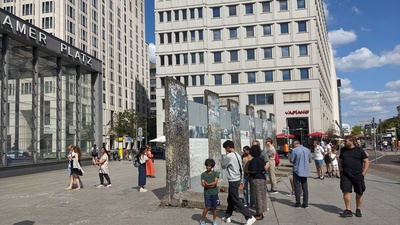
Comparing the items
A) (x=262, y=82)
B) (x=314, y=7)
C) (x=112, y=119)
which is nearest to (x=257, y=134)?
(x=262, y=82)

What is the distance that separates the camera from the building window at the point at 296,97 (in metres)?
53.0

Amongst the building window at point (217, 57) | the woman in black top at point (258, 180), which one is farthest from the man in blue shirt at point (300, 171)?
the building window at point (217, 57)

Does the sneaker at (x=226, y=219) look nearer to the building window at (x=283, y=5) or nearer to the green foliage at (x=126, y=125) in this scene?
the building window at (x=283, y=5)

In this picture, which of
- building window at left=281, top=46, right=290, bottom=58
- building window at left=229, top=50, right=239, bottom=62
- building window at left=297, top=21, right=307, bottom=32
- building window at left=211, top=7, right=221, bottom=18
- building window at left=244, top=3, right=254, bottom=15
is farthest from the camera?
building window at left=211, top=7, right=221, bottom=18

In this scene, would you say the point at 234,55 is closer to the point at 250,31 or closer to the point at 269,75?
the point at 250,31

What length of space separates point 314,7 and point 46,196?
4975 centimetres

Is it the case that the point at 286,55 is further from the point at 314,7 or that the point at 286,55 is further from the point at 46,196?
the point at 46,196

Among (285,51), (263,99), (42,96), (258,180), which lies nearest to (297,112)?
(263,99)

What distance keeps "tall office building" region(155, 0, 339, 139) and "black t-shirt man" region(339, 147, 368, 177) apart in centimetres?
4283

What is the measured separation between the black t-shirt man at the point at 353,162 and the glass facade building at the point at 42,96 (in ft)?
59.4

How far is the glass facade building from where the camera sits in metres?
20.9

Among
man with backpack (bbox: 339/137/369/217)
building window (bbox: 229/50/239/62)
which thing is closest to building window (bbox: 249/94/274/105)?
building window (bbox: 229/50/239/62)

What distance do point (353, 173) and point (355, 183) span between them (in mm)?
221

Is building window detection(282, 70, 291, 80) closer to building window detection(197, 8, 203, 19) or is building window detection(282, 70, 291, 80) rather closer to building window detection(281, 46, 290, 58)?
building window detection(281, 46, 290, 58)
